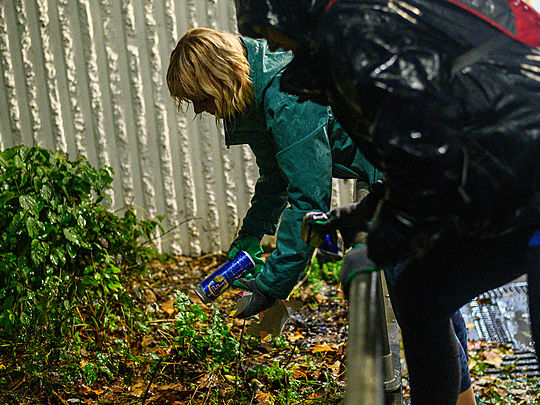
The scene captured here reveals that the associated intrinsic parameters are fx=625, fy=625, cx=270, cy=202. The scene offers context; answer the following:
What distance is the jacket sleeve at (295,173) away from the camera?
7.45 ft

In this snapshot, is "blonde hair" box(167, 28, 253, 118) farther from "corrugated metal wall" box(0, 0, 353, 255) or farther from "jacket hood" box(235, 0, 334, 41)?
"corrugated metal wall" box(0, 0, 353, 255)

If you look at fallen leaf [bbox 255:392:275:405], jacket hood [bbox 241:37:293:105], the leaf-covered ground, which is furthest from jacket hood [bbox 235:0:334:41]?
fallen leaf [bbox 255:392:275:405]

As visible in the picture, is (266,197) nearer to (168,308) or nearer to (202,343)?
(202,343)

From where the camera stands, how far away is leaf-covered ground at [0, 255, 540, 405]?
2.86 m

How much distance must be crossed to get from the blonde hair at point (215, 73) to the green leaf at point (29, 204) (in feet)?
4.00

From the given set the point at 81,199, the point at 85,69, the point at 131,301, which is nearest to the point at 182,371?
the point at 131,301

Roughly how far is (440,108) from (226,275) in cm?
166

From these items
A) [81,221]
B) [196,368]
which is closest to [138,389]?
[196,368]

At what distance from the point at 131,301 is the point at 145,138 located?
203 centimetres

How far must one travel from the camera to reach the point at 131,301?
11.5ft

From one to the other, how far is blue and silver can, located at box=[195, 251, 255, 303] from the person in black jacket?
56.4 inches

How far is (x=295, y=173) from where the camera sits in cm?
227

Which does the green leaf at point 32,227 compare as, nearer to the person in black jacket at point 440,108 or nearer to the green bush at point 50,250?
the green bush at point 50,250

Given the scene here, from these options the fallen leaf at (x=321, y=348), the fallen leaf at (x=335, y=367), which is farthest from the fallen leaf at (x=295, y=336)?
the fallen leaf at (x=335, y=367)
